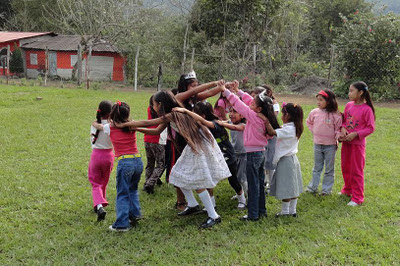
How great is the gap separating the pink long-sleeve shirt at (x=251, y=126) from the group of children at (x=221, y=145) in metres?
0.01

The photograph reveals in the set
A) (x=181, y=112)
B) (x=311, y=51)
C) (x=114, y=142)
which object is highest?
(x=311, y=51)

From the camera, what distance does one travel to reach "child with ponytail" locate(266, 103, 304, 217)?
14.4ft

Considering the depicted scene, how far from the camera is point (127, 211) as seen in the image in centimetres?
413

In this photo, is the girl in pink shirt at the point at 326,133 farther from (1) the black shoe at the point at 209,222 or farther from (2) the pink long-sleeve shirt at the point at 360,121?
(1) the black shoe at the point at 209,222

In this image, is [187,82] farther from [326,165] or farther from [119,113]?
[326,165]

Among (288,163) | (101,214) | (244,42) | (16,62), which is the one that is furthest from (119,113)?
(16,62)

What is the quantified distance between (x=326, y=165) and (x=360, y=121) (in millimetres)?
743

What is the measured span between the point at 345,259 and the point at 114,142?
2546 millimetres

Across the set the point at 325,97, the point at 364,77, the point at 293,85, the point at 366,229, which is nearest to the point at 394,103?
the point at 364,77

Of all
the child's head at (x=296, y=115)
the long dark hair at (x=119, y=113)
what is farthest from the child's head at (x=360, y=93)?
the long dark hair at (x=119, y=113)

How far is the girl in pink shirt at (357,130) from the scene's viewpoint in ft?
15.9

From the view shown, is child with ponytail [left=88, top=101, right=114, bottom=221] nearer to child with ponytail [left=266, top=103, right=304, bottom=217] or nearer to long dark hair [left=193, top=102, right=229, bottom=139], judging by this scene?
long dark hair [left=193, top=102, right=229, bottom=139]

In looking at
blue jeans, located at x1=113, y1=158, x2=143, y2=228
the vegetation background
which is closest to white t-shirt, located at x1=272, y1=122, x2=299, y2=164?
blue jeans, located at x1=113, y1=158, x2=143, y2=228

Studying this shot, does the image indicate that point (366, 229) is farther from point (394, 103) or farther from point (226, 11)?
point (226, 11)
